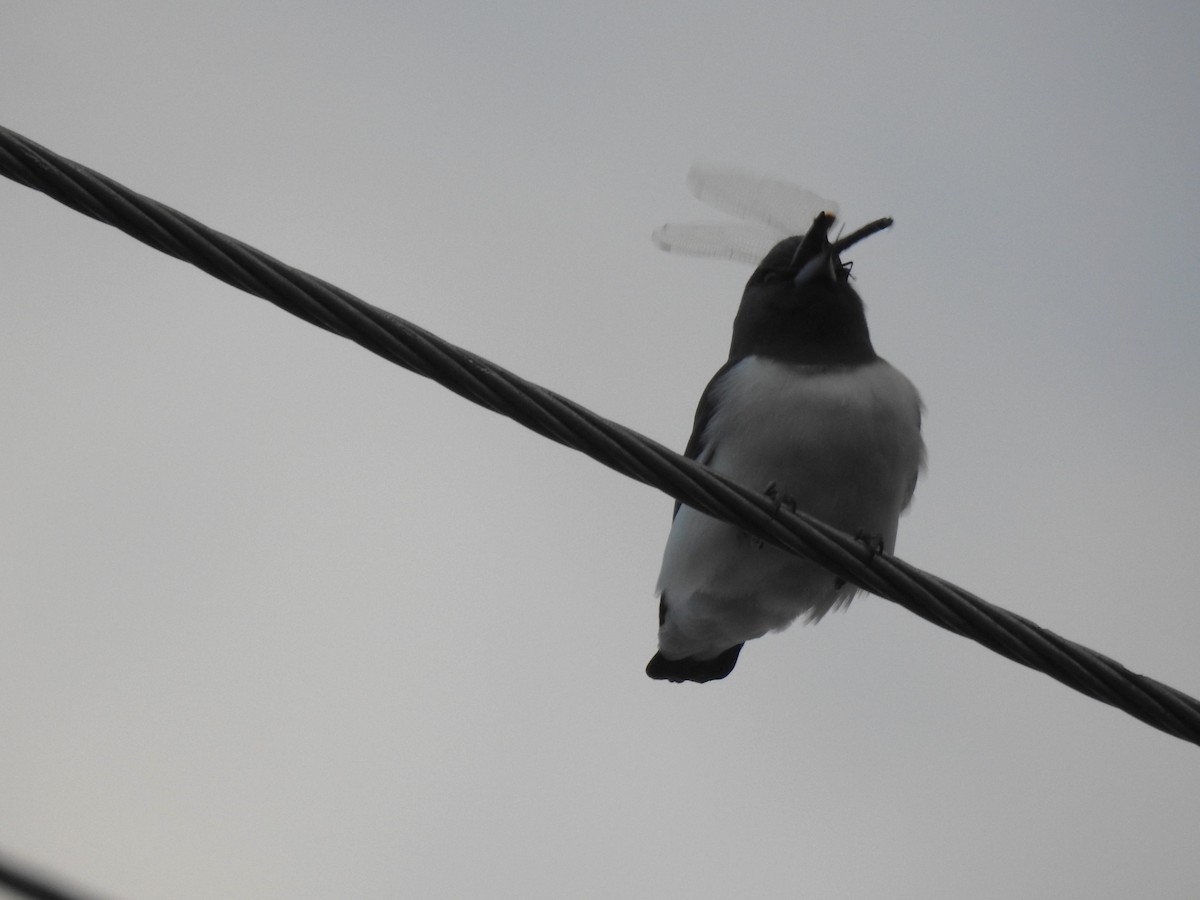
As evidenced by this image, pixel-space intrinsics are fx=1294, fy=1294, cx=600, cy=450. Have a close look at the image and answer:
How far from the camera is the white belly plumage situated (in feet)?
15.2

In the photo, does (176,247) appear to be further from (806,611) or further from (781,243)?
(781,243)

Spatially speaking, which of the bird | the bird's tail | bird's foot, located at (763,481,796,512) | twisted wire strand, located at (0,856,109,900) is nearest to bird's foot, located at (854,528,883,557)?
the bird

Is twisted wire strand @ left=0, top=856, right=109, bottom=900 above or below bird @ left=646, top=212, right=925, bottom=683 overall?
below

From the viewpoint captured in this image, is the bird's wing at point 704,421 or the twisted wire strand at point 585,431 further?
the bird's wing at point 704,421

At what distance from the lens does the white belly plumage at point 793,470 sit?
4.64 meters

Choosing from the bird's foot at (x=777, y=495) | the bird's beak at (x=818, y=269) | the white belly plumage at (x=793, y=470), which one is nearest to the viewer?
the bird's foot at (x=777, y=495)

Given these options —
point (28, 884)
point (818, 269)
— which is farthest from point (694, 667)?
point (28, 884)

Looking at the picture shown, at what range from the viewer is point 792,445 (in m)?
4.64

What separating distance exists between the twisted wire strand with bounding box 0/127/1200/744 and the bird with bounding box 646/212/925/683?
5.21 ft

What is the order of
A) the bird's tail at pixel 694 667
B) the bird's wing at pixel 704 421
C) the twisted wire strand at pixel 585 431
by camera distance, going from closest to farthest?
the twisted wire strand at pixel 585 431
the bird's wing at pixel 704 421
the bird's tail at pixel 694 667

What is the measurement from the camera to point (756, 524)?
284cm

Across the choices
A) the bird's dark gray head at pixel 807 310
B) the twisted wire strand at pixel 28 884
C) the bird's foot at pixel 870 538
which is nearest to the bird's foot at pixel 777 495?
the bird's foot at pixel 870 538

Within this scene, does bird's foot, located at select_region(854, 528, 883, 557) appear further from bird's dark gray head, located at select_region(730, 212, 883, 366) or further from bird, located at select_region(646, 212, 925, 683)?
bird's dark gray head, located at select_region(730, 212, 883, 366)

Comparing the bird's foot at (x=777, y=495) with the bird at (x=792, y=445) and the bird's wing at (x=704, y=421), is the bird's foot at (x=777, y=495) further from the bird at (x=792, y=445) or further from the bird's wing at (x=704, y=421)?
the bird's wing at (x=704, y=421)
